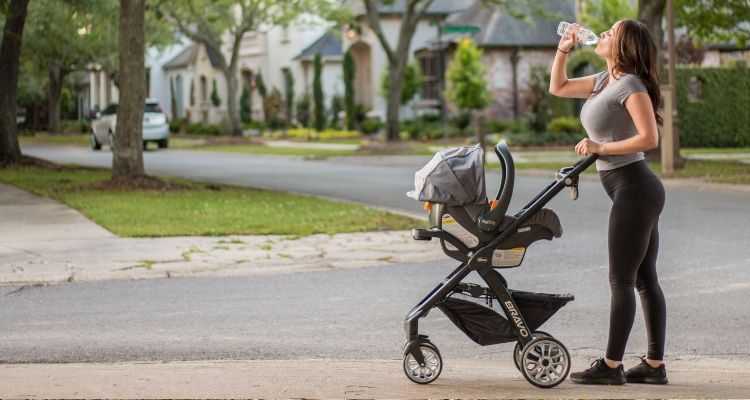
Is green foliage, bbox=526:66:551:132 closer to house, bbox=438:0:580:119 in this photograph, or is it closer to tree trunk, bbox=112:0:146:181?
house, bbox=438:0:580:119

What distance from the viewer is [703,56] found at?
46.4 metres

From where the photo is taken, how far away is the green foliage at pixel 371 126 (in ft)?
167

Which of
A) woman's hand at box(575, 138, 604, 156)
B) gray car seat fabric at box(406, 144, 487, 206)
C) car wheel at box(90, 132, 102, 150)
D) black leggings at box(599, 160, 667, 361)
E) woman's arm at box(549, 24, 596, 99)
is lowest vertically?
car wheel at box(90, 132, 102, 150)

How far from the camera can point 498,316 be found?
6.55 meters

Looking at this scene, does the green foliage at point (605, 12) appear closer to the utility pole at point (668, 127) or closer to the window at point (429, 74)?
the window at point (429, 74)

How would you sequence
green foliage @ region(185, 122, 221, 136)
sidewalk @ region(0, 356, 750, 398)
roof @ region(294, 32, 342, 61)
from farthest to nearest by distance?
1. roof @ region(294, 32, 342, 61)
2. green foliage @ region(185, 122, 221, 136)
3. sidewalk @ region(0, 356, 750, 398)

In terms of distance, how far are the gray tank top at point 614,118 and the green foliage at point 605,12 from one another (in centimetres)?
4280

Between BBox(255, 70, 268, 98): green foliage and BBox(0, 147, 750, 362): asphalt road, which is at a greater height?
BBox(255, 70, 268, 98): green foliage

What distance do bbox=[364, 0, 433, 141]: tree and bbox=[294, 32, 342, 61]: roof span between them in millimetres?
20598

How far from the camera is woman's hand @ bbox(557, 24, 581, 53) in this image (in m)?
6.46

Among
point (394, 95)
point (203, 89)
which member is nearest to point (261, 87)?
point (203, 89)

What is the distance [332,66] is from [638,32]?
52160mm

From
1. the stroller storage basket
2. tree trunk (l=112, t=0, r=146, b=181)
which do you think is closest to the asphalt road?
the stroller storage basket

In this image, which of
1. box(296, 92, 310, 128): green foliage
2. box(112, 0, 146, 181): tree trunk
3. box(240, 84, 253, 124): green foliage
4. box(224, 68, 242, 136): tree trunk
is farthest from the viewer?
box(240, 84, 253, 124): green foliage
